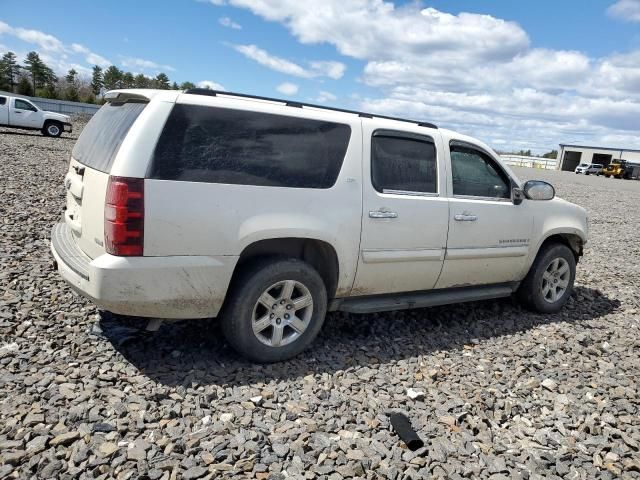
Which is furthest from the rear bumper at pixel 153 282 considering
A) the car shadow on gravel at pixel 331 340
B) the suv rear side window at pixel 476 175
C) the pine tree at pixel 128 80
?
the pine tree at pixel 128 80

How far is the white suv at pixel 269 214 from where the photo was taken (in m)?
3.15

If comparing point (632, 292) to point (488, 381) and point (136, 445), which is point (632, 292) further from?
point (136, 445)

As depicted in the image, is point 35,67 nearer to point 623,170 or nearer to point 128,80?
point 128,80

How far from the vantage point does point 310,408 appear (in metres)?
3.26

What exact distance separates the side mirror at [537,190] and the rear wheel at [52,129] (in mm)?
25183

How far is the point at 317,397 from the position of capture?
134 inches

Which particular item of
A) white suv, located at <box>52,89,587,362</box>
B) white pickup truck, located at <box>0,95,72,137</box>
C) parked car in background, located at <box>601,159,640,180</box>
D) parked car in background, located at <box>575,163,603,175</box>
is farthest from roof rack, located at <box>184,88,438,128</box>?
parked car in background, located at <box>575,163,603,175</box>

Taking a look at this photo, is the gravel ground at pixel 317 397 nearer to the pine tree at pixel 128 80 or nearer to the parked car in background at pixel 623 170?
the parked car in background at pixel 623 170

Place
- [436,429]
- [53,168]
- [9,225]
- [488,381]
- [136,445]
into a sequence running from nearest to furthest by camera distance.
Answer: [136,445], [436,429], [488,381], [9,225], [53,168]

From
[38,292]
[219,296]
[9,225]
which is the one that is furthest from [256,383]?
[9,225]

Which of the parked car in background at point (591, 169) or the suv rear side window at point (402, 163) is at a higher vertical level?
the parked car in background at point (591, 169)

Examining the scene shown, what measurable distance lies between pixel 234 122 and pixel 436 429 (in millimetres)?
2491

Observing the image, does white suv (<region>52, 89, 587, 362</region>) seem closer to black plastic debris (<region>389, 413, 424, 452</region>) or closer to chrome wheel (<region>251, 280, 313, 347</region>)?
chrome wheel (<region>251, 280, 313, 347</region>)

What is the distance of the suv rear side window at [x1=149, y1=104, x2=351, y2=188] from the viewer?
321 cm
